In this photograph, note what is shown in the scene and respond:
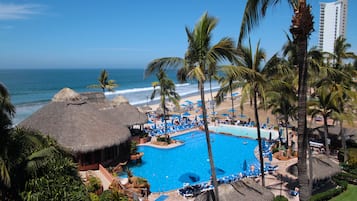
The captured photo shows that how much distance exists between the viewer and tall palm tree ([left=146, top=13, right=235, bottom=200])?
7.21 meters

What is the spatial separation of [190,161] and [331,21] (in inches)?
4099

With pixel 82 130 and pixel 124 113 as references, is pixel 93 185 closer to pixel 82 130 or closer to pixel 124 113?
pixel 82 130

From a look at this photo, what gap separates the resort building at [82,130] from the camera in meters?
15.3

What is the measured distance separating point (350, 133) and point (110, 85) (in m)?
24.3

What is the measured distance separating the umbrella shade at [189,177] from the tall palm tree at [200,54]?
9893 millimetres

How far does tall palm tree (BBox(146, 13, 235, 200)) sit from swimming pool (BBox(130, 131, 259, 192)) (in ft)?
30.7

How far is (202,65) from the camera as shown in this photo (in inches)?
299

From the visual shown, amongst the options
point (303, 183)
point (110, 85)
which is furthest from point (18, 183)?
point (110, 85)

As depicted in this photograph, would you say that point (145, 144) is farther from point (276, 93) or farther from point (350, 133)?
point (350, 133)

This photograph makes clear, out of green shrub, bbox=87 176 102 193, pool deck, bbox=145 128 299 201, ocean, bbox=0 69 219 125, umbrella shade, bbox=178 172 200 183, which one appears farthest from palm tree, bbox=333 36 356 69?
green shrub, bbox=87 176 102 193

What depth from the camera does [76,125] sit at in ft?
52.2

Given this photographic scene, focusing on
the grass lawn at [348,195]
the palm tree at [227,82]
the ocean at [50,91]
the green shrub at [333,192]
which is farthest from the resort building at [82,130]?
the grass lawn at [348,195]

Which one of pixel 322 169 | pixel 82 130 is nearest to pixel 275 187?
pixel 322 169

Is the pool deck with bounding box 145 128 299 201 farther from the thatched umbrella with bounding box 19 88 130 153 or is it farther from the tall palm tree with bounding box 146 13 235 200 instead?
the tall palm tree with bounding box 146 13 235 200
